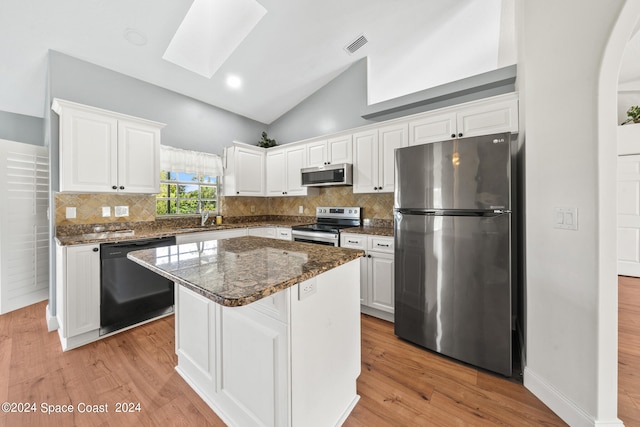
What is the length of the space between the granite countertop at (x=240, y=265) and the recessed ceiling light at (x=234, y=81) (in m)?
2.70

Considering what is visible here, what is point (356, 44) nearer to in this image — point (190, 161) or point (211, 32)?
point (211, 32)

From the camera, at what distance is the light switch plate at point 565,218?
139cm

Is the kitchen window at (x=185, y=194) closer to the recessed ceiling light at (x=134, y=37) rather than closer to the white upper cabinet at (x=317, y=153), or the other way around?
the recessed ceiling light at (x=134, y=37)

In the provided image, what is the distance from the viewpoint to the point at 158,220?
3350 mm

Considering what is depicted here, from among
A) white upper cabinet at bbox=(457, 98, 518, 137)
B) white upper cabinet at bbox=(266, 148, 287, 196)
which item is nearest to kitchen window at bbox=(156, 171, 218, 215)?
white upper cabinet at bbox=(266, 148, 287, 196)

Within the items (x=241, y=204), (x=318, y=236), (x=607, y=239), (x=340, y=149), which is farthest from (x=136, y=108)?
(x=607, y=239)

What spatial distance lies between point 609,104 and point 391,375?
6.86 ft

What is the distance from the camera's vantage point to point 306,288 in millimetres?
1131

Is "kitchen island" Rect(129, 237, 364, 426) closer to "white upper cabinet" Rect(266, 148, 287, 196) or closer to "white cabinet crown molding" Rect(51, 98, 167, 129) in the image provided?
"white cabinet crown molding" Rect(51, 98, 167, 129)

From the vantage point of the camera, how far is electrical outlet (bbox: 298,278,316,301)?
1.10m

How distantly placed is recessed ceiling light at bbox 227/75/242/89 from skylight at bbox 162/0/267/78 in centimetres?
23

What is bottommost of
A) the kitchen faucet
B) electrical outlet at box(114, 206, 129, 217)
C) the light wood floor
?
the light wood floor

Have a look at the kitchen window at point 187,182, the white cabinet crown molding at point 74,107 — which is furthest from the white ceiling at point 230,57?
the kitchen window at point 187,182

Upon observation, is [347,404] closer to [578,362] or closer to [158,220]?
[578,362]
